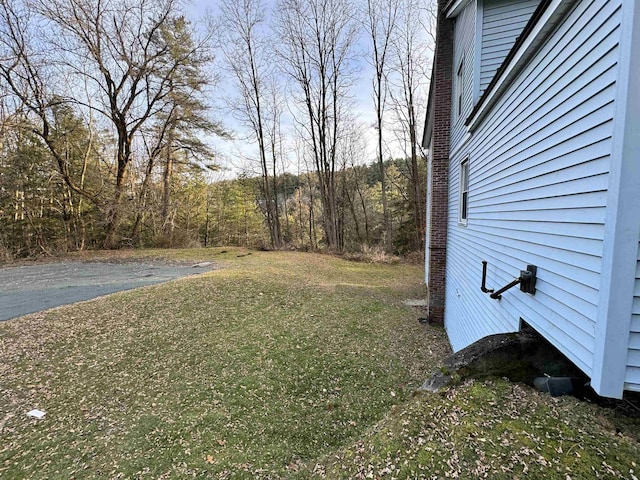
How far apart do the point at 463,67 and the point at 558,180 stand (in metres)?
4.62

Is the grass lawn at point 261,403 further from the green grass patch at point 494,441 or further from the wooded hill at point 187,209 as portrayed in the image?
the wooded hill at point 187,209

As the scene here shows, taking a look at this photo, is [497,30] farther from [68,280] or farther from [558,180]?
[68,280]

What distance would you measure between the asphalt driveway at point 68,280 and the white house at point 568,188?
8.21 meters

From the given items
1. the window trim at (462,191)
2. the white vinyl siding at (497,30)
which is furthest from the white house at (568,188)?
the window trim at (462,191)

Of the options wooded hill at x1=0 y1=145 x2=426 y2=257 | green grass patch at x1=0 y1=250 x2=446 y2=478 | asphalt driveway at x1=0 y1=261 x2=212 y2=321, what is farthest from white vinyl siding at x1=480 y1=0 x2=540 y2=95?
wooded hill at x1=0 y1=145 x2=426 y2=257

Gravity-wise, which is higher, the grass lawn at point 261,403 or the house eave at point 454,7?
the house eave at point 454,7

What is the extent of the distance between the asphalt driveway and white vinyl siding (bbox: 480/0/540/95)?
29.5 feet

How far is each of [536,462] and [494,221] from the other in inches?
95.6

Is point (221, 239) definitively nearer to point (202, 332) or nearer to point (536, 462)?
point (202, 332)

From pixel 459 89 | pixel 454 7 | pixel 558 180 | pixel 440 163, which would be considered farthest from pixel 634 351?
pixel 454 7

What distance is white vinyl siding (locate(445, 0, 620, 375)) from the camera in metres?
1.56

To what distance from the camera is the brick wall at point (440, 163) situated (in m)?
6.46

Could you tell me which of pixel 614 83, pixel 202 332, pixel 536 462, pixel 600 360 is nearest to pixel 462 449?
pixel 536 462

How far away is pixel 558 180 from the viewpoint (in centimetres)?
197
